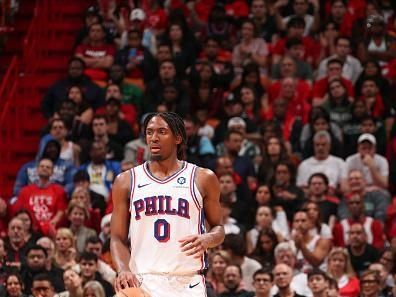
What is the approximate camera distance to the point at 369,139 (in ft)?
50.3

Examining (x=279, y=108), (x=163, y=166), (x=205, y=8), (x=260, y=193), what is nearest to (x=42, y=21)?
(x=205, y=8)

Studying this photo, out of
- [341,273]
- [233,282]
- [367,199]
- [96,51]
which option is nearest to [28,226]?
[233,282]

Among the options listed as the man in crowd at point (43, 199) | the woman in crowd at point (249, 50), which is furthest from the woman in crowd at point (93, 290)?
the woman in crowd at point (249, 50)

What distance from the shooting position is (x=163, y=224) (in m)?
8.16

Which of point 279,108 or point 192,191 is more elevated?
point 279,108

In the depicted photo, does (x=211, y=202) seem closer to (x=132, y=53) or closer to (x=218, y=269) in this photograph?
(x=218, y=269)

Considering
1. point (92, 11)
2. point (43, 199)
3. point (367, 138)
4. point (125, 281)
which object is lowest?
point (125, 281)

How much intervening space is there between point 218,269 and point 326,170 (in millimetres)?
2791

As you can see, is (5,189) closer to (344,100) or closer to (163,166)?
(344,100)

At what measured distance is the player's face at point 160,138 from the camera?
323 inches

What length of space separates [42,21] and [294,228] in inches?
265

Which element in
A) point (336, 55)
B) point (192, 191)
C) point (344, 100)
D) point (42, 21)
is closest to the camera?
point (192, 191)

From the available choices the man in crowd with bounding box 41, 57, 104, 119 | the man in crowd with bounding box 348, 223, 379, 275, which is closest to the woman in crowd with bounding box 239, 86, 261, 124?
the man in crowd with bounding box 41, 57, 104, 119

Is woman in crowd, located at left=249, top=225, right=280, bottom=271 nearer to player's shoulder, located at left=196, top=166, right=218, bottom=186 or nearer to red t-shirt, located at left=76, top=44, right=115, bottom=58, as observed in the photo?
red t-shirt, located at left=76, top=44, right=115, bottom=58
